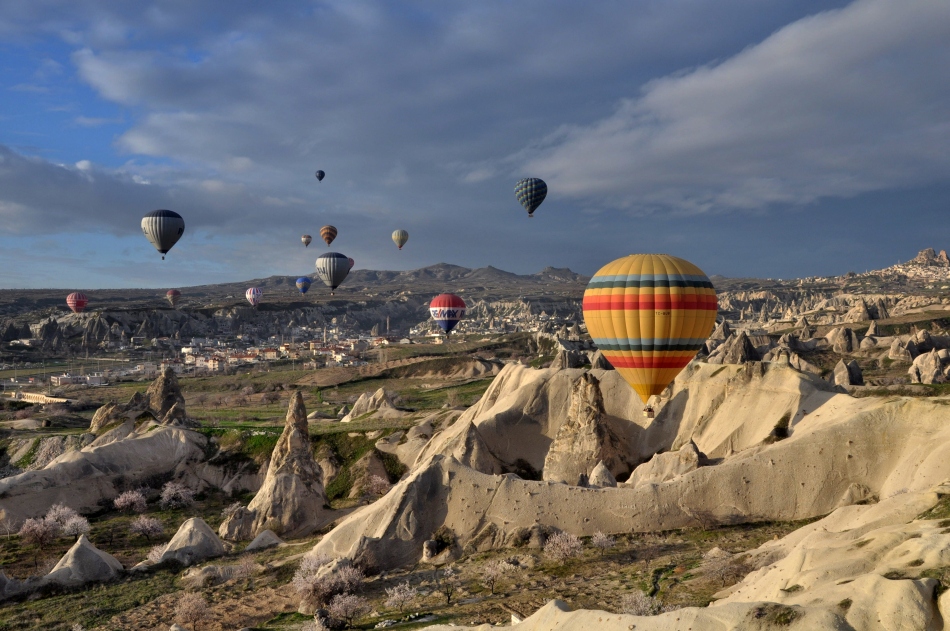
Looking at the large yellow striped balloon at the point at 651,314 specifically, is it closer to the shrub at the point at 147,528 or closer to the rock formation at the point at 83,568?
the rock formation at the point at 83,568

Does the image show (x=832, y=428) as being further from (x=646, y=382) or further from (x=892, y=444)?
(x=646, y=382)

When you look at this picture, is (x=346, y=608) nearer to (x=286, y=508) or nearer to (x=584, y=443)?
(x=286, y=508)

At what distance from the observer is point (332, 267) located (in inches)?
4995

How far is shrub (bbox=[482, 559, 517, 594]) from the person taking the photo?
27658 mm

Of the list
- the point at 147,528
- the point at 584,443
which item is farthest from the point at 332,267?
the point at 584,443

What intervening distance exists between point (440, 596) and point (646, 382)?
2164cm

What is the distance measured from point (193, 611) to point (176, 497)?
31.2 meters

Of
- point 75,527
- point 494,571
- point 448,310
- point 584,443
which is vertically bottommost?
point 75,527

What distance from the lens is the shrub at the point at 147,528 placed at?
46969 millimetres

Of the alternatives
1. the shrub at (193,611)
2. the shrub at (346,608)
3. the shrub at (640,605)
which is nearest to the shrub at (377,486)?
the shrub at (193,611)

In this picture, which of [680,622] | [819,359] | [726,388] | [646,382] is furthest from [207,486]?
[819,359]

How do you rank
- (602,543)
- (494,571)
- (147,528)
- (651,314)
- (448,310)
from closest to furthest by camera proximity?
(494,571), (602,543), (651,314), (147,528), (448,310)

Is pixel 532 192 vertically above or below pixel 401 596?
above

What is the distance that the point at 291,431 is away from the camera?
49594 mm
